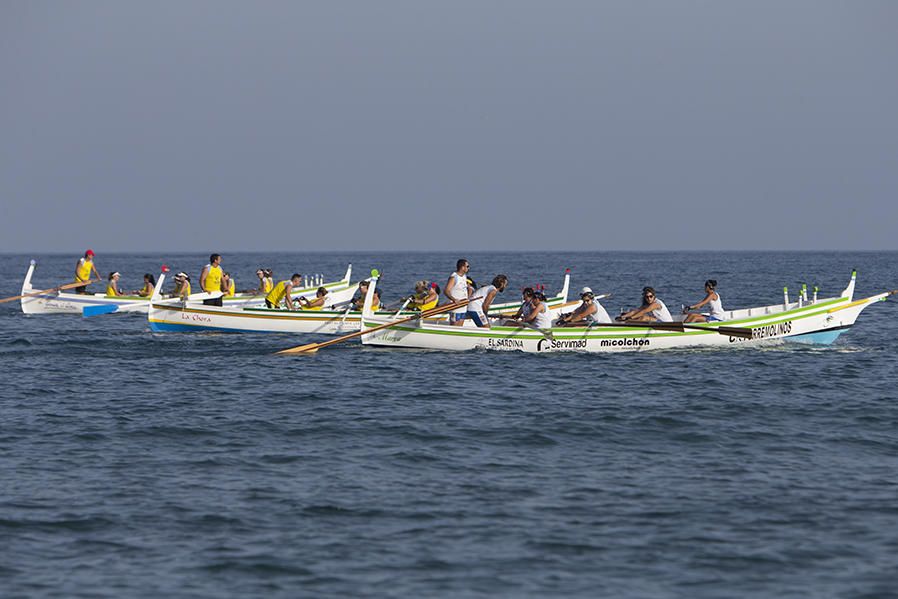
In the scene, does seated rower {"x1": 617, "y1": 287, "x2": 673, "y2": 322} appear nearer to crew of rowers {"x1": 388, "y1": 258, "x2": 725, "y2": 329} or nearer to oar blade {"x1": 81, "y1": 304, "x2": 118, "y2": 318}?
crew of rowers {"x1": 388, "y1": 258, "x2": 725, "y2": 329}

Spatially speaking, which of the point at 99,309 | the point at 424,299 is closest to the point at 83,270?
the point at 99,309

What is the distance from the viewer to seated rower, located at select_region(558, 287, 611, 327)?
90.3 ft

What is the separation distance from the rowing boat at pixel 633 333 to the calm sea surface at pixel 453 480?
3.47 ft

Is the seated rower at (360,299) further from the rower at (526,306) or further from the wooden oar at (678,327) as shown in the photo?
the wooden oar at (678,327)

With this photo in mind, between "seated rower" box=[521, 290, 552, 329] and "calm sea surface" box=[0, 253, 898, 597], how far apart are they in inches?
64.0

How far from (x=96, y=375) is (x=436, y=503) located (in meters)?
14.3

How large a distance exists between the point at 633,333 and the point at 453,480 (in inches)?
530

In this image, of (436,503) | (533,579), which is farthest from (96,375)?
(533,579)

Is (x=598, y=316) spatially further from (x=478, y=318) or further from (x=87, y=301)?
(x=87, y=301)

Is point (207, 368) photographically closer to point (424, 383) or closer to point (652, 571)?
point (424, 383)

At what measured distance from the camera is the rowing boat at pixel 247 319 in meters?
32.3

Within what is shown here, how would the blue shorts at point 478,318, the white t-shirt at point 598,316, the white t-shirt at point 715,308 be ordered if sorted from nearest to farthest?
the white t-shirt at point 598,316, the blue shorts at point 478,318, the white t-shirt at point 715,308

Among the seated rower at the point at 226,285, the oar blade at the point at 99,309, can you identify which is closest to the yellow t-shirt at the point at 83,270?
the oar blade at the point at 99,309

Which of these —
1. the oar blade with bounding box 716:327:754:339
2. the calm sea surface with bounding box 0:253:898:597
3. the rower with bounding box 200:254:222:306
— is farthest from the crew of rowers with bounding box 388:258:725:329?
the rower with bounding box 200:254:222:306
